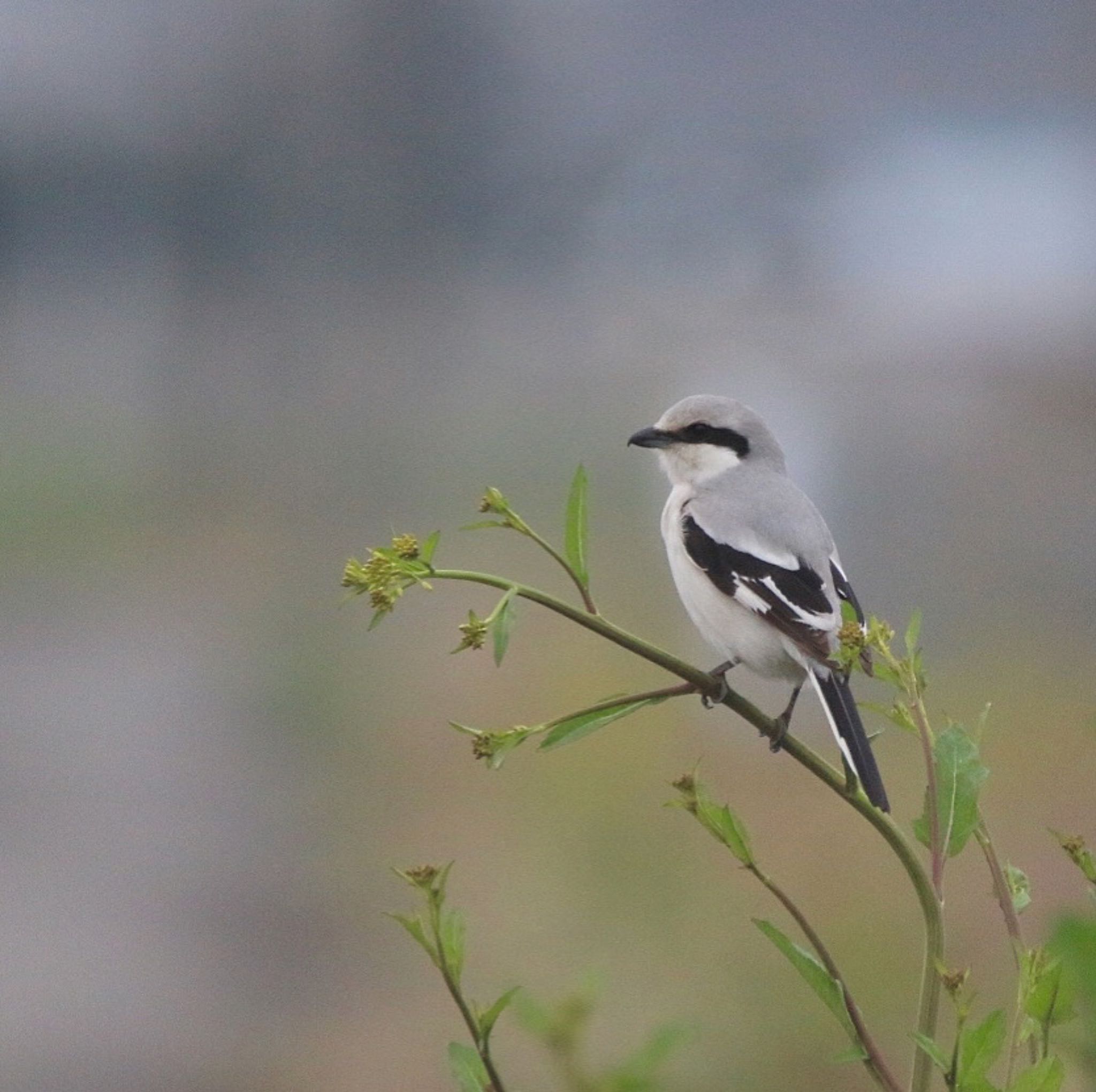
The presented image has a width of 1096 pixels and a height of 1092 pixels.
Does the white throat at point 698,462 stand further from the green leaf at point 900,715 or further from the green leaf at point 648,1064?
the green leaf at point 648,1064

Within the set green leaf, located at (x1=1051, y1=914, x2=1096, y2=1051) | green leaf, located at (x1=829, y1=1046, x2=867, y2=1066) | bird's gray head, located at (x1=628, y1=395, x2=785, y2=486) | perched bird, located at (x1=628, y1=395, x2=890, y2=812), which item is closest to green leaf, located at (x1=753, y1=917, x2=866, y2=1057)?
green leaf, located at (x1=829, y1=1046, x2=867, y2=1066)

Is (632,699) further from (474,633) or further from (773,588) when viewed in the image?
(773,588)

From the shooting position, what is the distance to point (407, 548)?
531mm

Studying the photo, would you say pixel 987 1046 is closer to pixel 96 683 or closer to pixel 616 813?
pixel 616 813

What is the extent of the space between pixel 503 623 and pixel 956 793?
0.55 ft

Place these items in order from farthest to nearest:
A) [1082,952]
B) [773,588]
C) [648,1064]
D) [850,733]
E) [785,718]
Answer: [773,588]
[785,718]
[850,733]
[648,1064]
[1082,952]

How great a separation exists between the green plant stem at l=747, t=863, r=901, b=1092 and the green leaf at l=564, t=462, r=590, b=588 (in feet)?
0.42

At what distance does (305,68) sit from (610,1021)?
5603 millimetres

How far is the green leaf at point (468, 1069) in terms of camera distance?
470mm

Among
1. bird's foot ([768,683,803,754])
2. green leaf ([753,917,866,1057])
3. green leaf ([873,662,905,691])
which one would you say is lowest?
bird's foot ([768,683,803,754])

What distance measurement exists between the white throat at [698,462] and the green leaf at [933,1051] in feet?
3.80

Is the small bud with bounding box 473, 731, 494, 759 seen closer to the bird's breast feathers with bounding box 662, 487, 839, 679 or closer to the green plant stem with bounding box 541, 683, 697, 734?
the green plant stem with bounding box 541, 683, 697, 734

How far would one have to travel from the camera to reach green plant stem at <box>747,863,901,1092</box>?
0.47 m

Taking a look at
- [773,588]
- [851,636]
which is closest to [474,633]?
[851,636]
